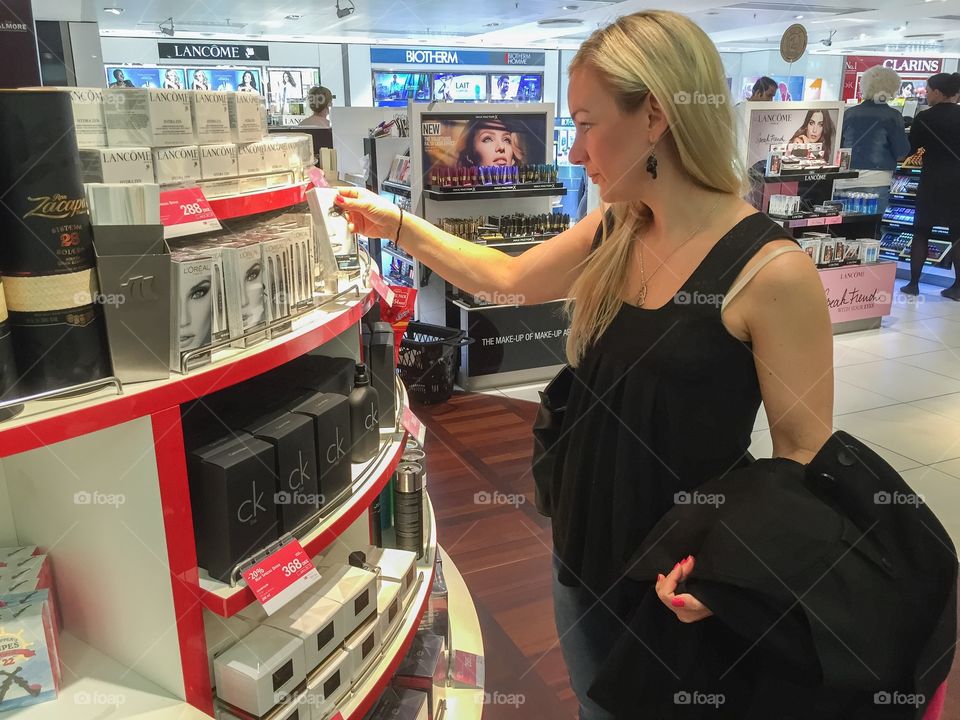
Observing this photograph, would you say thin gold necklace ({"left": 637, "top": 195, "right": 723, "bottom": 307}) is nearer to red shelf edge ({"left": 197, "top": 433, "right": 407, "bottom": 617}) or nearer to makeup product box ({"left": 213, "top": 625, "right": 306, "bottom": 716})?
red shelf edge ({"left": 197, "top": 433, "right": 407, "bottom": 617})

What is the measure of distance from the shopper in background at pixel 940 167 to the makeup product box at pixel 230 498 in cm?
849

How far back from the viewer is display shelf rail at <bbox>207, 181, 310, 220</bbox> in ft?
4.60

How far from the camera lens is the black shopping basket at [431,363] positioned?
16.0 ft

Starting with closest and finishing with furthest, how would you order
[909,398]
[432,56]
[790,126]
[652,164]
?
[652,164] < [909,398] < [790,126] < [432,56]

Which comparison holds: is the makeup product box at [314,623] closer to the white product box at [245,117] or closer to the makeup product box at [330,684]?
the makeup product box at [330,684]

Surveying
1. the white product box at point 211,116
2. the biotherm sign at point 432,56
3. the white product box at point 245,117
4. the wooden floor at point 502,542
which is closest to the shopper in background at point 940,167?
the wooden floor at point 502,542

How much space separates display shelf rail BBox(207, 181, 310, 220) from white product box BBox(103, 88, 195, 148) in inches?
5.4

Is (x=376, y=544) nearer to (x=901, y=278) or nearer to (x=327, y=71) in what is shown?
(x=901, y=278)

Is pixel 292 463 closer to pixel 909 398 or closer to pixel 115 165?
pixel 115 165

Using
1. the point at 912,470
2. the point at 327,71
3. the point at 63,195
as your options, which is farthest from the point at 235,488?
A: the point at 327,71

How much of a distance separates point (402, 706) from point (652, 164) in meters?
1.36

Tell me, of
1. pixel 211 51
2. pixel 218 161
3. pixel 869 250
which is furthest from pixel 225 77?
pixel 218 161

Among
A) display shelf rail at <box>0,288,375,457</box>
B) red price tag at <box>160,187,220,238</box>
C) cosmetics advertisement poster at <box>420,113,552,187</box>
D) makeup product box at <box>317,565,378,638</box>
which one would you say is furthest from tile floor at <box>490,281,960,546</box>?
red price tag at <box>160,187,220,238</box>

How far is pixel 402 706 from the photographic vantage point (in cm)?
183
